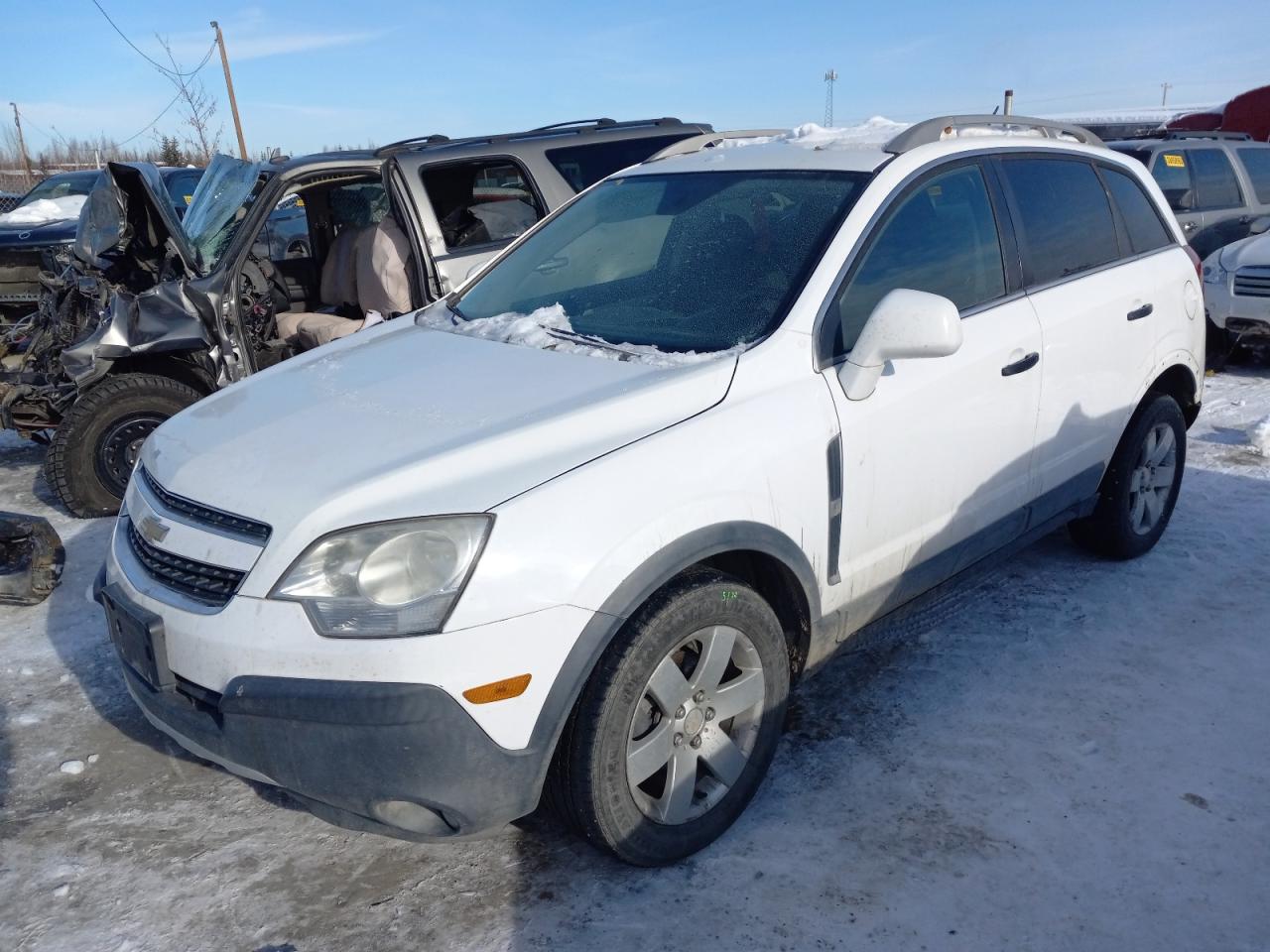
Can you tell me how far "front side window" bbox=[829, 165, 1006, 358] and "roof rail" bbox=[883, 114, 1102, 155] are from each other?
15 centimetres

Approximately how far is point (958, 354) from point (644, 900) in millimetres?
1887

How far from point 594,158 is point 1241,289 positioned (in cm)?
539

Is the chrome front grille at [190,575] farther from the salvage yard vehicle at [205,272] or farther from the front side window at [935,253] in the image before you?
the salvage yard vehicle at [205,272]

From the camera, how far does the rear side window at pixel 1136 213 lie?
413cm

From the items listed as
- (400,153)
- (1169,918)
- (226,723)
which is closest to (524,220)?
(400,153)

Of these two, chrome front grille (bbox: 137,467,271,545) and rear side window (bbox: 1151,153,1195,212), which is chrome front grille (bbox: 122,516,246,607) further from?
rear side window (bbox: 1151,153,1195,212)

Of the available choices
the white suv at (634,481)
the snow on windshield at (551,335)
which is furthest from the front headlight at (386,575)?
the snow on windshield at (551,335)

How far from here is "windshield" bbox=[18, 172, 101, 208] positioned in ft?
38.2

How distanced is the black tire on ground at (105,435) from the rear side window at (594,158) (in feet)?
7.99

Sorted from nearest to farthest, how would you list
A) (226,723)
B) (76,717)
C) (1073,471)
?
(226,723) → (76,717) → (1073,471)

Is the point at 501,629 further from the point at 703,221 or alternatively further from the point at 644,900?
the point at 703,221

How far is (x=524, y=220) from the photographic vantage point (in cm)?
571

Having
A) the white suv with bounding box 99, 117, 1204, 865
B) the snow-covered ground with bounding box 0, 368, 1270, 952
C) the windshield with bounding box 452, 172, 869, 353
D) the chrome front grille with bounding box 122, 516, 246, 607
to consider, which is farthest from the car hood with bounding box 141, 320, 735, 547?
the snow-covered ground with bounding box 0, 368, 1270, 952

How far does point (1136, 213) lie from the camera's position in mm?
4191
